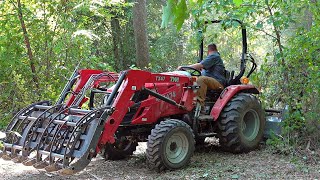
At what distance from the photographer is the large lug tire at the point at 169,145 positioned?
19.3 ft

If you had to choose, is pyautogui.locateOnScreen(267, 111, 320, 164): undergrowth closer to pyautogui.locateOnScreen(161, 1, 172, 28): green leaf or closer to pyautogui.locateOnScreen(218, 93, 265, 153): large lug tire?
pyautogui.locateOnScreen(218, 93, 265, 153): large lug tire

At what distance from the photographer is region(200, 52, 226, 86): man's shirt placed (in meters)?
7.31

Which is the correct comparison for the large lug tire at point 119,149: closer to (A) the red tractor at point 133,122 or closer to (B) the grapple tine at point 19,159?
(A) the red tractor at point 133,122

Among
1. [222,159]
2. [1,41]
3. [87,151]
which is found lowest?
[222,159]

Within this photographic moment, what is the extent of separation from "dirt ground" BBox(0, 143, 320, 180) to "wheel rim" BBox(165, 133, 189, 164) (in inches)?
7.3

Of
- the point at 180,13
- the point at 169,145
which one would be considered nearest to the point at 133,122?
the point at 169,145

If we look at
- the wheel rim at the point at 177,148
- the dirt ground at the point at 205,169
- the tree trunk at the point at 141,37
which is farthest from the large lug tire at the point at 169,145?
the tree trunk at the point at 141,37

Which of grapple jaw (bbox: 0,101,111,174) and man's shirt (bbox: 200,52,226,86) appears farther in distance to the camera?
man's shirt (bbox: 200,52,226,86)

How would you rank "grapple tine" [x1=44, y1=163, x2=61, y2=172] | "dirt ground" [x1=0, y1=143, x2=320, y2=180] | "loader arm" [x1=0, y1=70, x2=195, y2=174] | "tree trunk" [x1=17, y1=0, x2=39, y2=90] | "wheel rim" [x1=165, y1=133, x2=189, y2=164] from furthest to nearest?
"tree trunk" [x1=17, y1=0, x2=39, y2=90] → "wheel rim" [x1=165, y1=133, x2=189, y2=164] → "dirt ground" [x1=0, y1=143, x2=320, y2=180] → "loader arm" [x1=0, y1=70, x2=195, y2=174] → "grapple tine" [x1=44, y1=163, x2=61, y2=172]

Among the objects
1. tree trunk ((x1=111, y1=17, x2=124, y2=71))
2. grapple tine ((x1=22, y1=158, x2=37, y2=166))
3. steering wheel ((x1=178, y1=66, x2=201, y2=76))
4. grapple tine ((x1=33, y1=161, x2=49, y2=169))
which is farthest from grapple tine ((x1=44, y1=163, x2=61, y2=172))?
tree trunk ((x1=111, y1=17, x2=124, y2=71))

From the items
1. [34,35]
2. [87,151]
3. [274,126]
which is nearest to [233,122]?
[274,126]

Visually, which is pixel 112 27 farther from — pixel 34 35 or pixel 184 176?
pixel 184 176

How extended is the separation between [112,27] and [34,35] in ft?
21.7

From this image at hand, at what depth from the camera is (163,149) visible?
5914 mm
